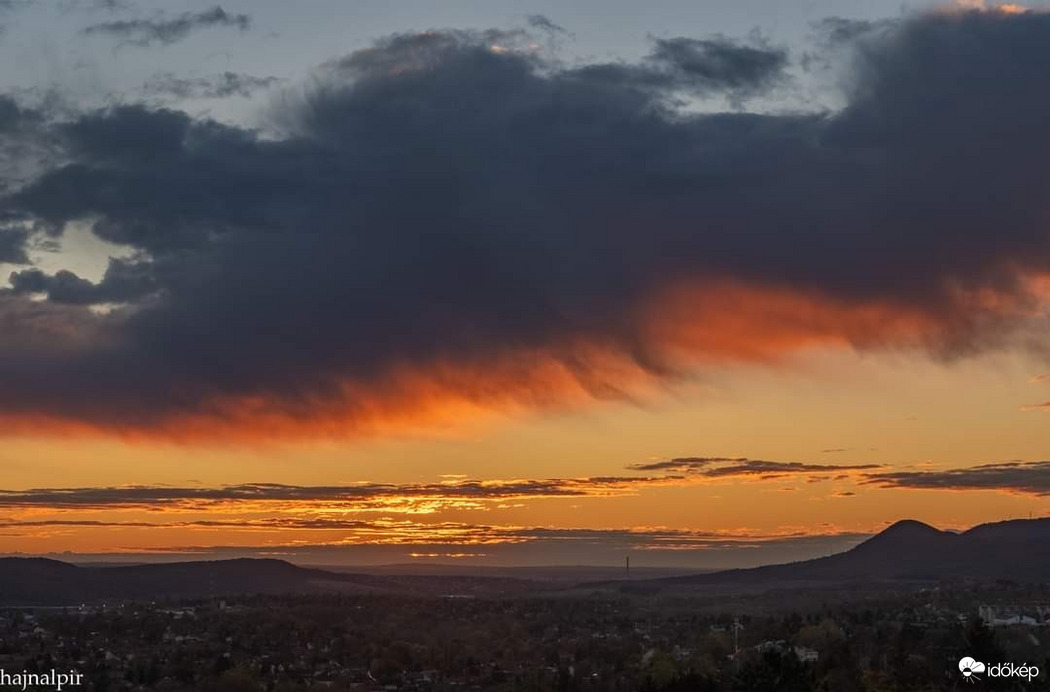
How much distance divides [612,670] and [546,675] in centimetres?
994

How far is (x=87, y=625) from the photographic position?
198125 mm

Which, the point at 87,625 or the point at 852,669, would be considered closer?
the point at 852,669

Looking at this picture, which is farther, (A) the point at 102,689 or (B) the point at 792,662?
(A) the point at 102,689

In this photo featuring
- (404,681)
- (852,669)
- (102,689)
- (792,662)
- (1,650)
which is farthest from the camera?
(1,650)

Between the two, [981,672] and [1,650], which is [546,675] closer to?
[981,672]

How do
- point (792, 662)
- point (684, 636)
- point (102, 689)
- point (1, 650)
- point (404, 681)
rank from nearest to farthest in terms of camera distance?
point (792, 662)
point (102, 689)
point (404, 681)
point (1, 650)
point (684, 636)

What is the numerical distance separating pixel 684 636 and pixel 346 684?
5966 cm

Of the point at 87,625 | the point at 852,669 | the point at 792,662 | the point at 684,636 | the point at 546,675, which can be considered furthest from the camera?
the point at 87,625

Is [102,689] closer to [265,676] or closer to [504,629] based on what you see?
[265,676]

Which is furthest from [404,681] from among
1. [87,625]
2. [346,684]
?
[87,625]

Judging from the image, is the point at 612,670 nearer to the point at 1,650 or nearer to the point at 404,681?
the point at 404,681

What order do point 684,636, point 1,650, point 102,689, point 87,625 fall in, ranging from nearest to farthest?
1. point 102,689
2. point 1,650
3. point 684,636
4. point 87,625

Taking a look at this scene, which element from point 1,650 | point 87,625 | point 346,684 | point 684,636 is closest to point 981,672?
point 346,684

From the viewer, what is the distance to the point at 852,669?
10644cm
